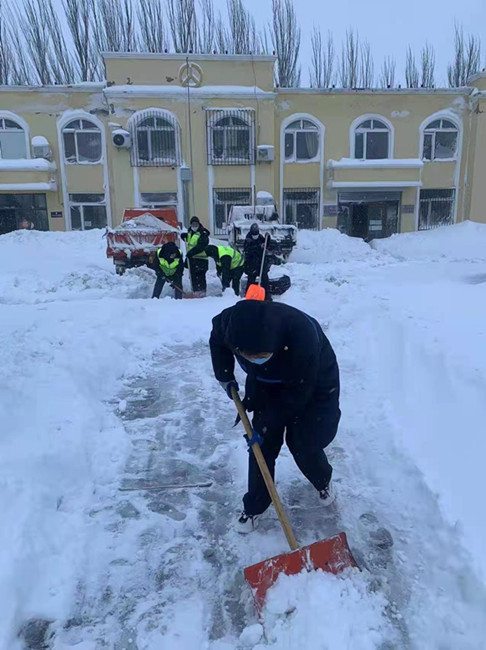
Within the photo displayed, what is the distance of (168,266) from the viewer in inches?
348

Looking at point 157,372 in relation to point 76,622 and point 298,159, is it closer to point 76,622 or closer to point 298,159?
point 76,622

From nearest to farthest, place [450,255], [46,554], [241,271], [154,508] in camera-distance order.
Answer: [46,554]
[154,508]
[241,271]
[450,255]

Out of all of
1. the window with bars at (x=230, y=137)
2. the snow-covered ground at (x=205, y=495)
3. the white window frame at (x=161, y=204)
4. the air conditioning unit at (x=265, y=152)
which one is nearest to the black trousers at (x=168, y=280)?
the snow-covered ground at (x=205, y=495)

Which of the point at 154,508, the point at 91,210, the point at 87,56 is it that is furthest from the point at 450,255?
the point at 87,56

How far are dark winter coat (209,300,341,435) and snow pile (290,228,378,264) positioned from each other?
12.9 metres

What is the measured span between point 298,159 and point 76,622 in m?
19.7

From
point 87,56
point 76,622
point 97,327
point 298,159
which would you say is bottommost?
point 76,622

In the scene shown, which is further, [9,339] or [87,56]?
[87,56]

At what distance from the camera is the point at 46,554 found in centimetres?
261

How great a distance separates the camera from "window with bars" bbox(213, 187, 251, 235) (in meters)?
19.6

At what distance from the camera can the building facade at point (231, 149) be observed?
18.4 metres

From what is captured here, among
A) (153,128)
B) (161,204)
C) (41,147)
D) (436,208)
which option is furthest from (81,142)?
(436,208)

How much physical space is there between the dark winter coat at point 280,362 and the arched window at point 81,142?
18908 mm

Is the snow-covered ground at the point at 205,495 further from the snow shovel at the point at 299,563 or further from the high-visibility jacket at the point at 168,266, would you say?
the high-visibility jacket at the point at 168,266
